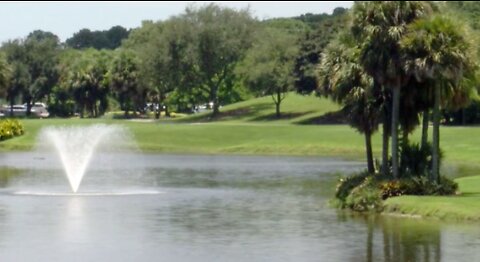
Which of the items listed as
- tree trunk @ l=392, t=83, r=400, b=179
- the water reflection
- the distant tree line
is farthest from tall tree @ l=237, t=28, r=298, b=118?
the water reflection

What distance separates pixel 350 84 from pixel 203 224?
9134 millimetres

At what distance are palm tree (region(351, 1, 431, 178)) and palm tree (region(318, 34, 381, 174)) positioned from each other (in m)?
1.09

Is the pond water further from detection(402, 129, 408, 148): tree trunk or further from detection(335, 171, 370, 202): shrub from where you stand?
detection(402, 129, 408, 148): tree trunk

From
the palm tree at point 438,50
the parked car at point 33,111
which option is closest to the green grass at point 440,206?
the palm tree at point 438,50

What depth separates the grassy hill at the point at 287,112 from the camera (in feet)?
387

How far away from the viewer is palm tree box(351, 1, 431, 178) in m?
47.0

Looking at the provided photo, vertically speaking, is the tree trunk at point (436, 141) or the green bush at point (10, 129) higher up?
the tree trunk at point (436, 141)

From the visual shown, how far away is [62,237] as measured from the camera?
130 ft

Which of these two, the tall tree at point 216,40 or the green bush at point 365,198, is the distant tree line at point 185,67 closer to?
the tall tree at point 216,40

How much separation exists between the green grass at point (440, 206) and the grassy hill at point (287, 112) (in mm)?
68417

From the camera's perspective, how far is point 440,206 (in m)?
43.9

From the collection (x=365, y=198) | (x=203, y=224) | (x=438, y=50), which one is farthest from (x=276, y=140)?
(x=203, y=224)

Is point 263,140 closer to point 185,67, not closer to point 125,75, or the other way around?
point 185,67

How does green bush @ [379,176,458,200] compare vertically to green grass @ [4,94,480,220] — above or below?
above
